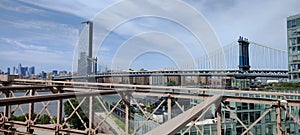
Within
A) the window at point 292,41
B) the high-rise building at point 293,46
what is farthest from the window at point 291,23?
the window at point 292,41

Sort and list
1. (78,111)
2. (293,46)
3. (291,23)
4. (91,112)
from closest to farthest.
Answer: (91,112)
(78,111)
(293,46)
(291,23)

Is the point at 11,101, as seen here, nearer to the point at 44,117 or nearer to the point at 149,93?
the point at 149,93

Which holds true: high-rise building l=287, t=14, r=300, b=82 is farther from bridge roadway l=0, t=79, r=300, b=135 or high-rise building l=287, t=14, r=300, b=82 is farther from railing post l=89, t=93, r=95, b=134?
railing post l=89, t=93, r=95, b=134

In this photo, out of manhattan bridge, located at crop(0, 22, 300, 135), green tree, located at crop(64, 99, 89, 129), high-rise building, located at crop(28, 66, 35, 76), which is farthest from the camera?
high-rise building, located at crop(28, 66, 35, 76)

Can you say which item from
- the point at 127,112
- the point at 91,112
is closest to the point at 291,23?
the point at 127,112

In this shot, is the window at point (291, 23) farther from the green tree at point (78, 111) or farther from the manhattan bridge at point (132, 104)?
the green tree at point (78, 111)

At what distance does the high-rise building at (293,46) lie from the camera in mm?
14040

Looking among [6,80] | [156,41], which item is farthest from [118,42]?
[6,80]

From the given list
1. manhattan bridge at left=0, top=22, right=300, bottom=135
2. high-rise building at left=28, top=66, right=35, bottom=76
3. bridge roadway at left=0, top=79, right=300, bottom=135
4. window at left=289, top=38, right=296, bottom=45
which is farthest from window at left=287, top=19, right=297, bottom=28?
high-rise building at left=28, top=66, right=35, bottom=76

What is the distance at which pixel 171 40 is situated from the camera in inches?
108

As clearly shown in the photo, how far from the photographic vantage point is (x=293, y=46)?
48.0 feet

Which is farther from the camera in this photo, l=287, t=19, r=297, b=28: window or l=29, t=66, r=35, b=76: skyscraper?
l=287, t=19, r=297, b=28: window

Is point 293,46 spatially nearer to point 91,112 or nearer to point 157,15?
point 157,15

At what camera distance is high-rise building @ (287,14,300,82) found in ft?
46.1
